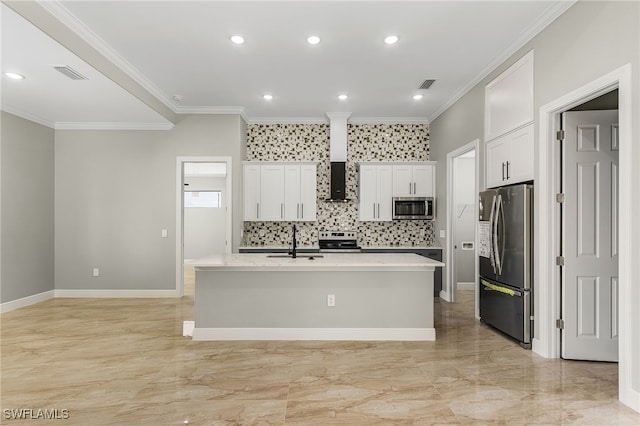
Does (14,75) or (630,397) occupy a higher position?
(14,75)

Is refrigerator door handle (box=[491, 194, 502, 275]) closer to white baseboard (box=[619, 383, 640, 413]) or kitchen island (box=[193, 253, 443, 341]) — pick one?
kitchen island (box=[193, 253, 443, 341])

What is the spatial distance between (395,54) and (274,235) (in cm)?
372

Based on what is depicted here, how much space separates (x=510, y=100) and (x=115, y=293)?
6.30m

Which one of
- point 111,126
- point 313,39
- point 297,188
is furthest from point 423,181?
point 111,126

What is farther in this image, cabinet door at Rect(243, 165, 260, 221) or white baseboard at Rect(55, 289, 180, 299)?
cabinet door at Rect(243, 165, 260, 221)

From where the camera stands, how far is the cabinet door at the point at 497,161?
4.01 meters

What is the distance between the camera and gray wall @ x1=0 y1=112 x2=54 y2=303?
17.2ft

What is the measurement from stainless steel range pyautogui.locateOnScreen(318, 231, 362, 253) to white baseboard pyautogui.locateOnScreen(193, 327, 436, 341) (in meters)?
2.48

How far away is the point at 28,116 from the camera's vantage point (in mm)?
5551

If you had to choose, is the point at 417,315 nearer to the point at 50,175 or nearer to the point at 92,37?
the point at 92,37

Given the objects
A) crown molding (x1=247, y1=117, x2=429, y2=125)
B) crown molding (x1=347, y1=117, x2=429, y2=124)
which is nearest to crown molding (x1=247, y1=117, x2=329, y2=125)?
crown molding (x1=247, y1=117, x2=429, y2=125)

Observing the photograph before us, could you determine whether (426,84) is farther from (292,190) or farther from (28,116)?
(28,116)

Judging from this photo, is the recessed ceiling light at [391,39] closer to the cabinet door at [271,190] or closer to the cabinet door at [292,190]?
the cabinet door at [292,190]

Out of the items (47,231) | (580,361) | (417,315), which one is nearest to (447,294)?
(417,315)
